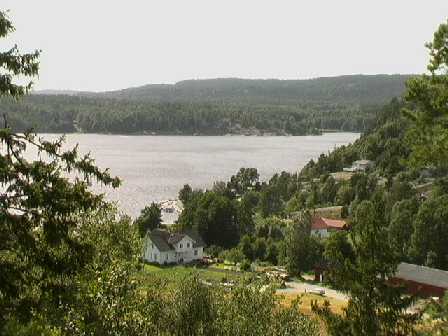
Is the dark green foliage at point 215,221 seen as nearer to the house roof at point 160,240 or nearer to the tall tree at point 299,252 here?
the house roof at point 160,240

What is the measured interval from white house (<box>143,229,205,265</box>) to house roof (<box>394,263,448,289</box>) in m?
24.9

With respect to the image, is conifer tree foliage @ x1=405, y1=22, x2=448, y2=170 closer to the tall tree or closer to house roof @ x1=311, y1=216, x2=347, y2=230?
the tall tree

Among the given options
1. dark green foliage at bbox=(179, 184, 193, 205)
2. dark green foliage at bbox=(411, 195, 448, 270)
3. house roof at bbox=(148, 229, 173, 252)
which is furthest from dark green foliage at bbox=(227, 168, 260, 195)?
dark green foliage at bbox=(411, 195, 448, 270)

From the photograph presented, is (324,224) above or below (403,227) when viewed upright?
below

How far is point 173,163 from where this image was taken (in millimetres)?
141750

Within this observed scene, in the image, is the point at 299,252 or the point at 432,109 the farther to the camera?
the point at 299,252

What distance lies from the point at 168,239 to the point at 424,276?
29024 mm

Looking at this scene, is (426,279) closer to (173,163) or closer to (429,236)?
(429,236)

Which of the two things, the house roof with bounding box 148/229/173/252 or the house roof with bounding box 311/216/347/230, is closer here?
the house roof with bounding box 148/229/173/252

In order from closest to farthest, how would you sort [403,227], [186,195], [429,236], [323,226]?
[429,236], [403,227], [323,226], [186,195]

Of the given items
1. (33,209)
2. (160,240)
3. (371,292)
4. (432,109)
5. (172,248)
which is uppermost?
(432,109)

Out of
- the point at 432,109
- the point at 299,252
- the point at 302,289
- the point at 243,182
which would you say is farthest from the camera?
the point at 243,182

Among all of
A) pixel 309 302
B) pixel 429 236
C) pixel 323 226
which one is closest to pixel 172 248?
pixel 323 226

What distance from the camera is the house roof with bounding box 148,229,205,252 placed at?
64944mm
